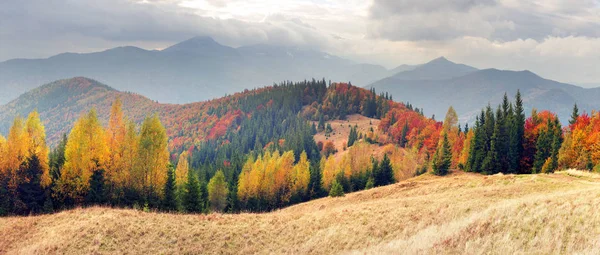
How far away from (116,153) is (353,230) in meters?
30.7

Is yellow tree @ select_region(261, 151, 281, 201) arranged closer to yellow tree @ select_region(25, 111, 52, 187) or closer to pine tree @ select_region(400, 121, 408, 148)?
yellow tree @ select_region(25, 111, 52, 187)

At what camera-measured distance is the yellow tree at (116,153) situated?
42.4 metres

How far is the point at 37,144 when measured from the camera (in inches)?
1652

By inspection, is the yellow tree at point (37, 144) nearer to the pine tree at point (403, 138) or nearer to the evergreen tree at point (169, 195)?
the evergreen tree at point (169, 195)

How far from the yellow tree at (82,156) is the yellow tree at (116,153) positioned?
3.13 feet

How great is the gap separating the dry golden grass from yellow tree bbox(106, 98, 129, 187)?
1192 cm

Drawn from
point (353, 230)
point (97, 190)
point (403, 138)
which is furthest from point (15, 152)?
point (403, 138)

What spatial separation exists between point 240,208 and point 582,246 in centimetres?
6622

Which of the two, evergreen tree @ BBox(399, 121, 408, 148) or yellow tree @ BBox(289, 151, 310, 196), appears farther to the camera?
evergreen tree @ BBox(399, 121, 408, 148)

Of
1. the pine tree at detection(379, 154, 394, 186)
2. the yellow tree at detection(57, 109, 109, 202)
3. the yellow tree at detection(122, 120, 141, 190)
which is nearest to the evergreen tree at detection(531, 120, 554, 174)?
the pine tree at detection(379, 154, 394, 186)

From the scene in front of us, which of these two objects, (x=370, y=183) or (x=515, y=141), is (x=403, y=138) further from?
(x=515, y=141)

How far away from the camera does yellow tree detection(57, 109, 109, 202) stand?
40562 mm

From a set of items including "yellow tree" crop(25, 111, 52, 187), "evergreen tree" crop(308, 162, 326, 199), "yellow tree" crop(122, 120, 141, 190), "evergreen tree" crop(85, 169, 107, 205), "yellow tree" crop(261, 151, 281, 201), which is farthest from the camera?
"evergreen tree" crop(308, 162, 326, 199)

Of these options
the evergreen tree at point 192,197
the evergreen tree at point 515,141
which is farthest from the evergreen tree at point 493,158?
the evergreen tree at point 192,197
